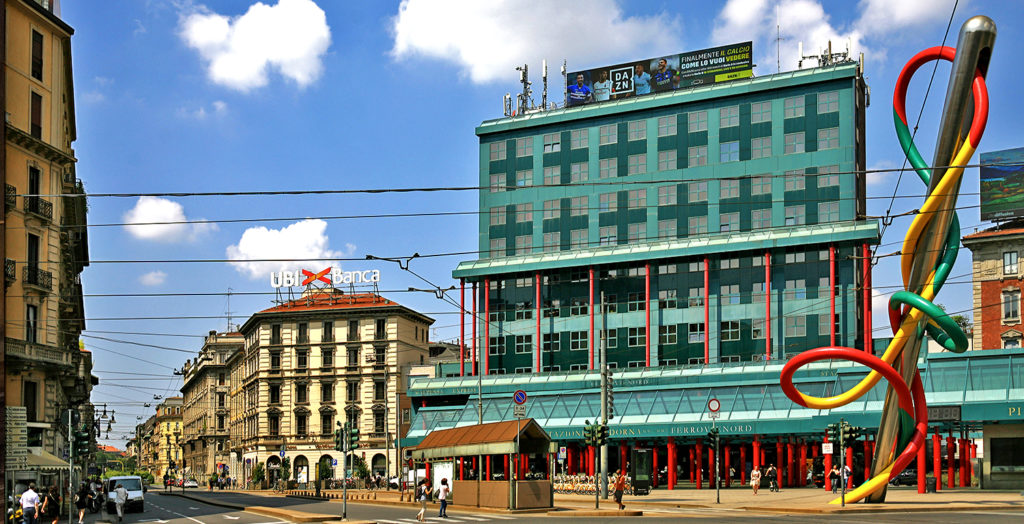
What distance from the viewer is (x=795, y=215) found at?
77062mm

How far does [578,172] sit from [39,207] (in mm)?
46487

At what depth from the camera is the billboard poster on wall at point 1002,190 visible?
90.8 metres

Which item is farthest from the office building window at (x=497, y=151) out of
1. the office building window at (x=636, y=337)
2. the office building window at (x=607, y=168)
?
the office building window at (x=636, y=337)

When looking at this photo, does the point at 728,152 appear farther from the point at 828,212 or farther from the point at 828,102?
the point at 828,212

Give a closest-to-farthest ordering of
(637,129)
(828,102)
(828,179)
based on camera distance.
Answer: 1. (828,179)
2. (828,102)
3. (637,129)

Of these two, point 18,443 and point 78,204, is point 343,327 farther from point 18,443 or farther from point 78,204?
point 18,443

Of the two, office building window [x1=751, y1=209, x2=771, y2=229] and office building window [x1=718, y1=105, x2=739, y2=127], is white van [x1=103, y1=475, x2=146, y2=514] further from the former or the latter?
office building window [x1=718, y1=105, x2=739, y2=127]

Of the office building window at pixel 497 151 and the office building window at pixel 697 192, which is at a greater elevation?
the office building window at pixel 497 151

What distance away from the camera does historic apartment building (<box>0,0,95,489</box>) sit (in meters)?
47.5

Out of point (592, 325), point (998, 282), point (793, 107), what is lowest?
point (592, 325)

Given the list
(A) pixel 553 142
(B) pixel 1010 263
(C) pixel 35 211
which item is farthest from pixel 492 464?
(B) pixel 1010 263

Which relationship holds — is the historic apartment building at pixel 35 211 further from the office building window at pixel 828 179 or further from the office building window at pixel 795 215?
the office building window at pixel 828 179

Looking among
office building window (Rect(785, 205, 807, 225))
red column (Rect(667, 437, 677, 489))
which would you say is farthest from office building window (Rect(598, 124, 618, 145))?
red column (Rect(667, 437, 677, 489))

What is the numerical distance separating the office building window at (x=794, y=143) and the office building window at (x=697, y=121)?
6578 millimetres
